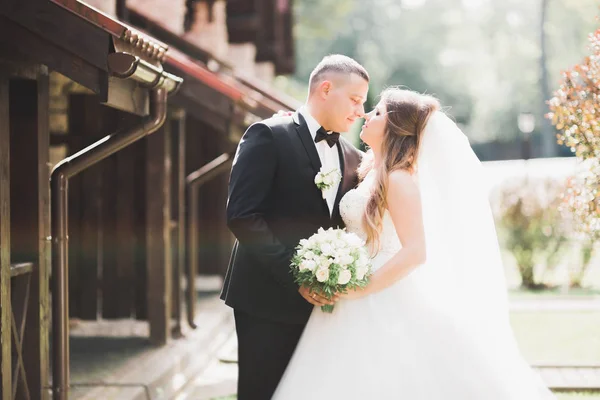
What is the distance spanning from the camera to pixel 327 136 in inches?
184

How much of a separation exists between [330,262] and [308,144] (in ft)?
2.49

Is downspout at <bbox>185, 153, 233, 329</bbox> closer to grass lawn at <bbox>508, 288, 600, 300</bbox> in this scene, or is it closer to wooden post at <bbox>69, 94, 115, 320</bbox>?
wooden post at <bbox>69, 94, 115, 320</bbox>

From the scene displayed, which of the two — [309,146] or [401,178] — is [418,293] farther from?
[309,146]

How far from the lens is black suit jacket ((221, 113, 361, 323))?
4336 millimetres

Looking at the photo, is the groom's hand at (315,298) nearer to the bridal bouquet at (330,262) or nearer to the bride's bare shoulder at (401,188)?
the bridal bouquet at (330,262)

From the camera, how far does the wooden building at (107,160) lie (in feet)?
16.5

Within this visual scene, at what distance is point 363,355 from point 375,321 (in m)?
0.17

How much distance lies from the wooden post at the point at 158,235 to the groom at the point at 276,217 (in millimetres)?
4422

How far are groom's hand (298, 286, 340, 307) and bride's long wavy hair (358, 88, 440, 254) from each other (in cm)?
45

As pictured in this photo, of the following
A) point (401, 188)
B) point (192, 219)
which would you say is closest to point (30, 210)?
point (401, 188)

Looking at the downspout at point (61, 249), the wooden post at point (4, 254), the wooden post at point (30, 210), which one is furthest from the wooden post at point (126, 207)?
the wooden post at point (4, 254)

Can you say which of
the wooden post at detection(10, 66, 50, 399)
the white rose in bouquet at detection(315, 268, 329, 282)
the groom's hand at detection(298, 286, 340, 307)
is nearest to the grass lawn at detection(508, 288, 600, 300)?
the wooden post at detection(10, 66, 50, 399)

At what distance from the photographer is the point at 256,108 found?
9.69 meters

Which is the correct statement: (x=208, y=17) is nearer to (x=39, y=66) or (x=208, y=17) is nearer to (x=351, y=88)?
(x=39, y=66)
